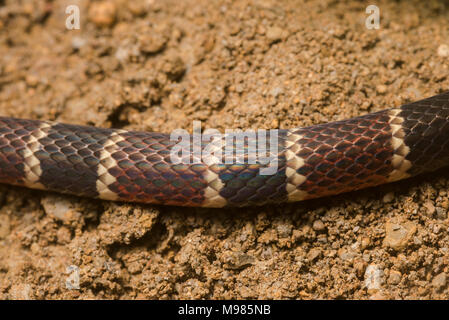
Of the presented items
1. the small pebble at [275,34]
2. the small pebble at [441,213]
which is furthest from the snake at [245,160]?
the small pebble at [275,34]

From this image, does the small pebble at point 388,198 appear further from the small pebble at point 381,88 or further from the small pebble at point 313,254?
Answer: the small pebble at point 381,88

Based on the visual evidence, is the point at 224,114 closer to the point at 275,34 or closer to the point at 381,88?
the point at 275,34

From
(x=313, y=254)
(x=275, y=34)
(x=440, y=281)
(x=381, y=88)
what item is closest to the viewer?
(x=440, y=281)

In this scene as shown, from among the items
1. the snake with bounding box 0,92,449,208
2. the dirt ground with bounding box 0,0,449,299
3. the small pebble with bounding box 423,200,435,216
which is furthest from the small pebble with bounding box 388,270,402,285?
the snake with bounding box 0,92,449,208

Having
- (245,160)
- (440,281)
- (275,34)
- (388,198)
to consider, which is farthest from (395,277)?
(275,34)

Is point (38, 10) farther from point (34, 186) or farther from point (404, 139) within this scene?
point (404, 139)
